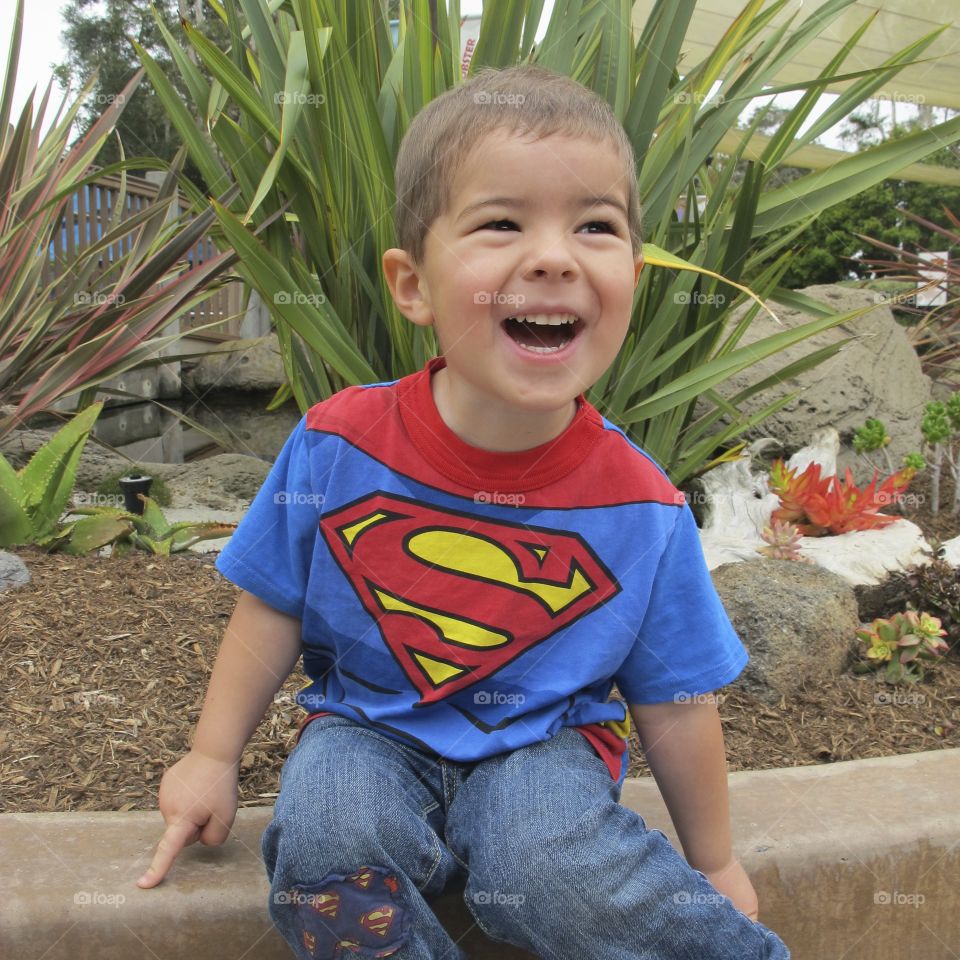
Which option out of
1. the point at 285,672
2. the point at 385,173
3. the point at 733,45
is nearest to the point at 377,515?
the point at 285,672

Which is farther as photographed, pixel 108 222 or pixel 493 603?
pixel 108 222

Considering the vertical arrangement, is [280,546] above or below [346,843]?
above

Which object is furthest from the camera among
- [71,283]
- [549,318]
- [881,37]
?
[881,37]

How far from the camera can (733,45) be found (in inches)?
105

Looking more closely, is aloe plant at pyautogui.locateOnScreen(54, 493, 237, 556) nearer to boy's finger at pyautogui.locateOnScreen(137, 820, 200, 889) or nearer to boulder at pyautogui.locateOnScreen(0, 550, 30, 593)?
boulder at pyautogui.locateOnScreen(0, 550, 30, 593)

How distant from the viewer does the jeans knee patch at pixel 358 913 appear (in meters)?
1.14

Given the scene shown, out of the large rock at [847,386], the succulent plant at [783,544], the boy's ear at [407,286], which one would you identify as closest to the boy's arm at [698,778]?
the boy's ear at [407,286]

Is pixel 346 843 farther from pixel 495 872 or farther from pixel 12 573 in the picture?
pixel 12 573

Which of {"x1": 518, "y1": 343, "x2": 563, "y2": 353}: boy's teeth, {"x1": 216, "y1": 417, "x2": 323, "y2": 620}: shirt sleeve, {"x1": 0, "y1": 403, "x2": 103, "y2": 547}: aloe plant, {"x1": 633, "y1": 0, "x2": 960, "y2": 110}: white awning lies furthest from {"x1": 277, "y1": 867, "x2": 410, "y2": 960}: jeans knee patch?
{"x1": 633, "y1": 0, "x2": 960, "y2": 110}: white awning

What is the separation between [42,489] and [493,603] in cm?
205

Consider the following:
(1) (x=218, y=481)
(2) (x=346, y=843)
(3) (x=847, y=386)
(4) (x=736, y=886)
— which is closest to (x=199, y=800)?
(2) (x=346, y=843)

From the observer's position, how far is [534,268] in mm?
1197

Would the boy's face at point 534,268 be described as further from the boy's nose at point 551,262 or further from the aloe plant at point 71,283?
the aloe plant at point 71,283

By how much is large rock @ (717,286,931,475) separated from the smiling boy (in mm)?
2811
